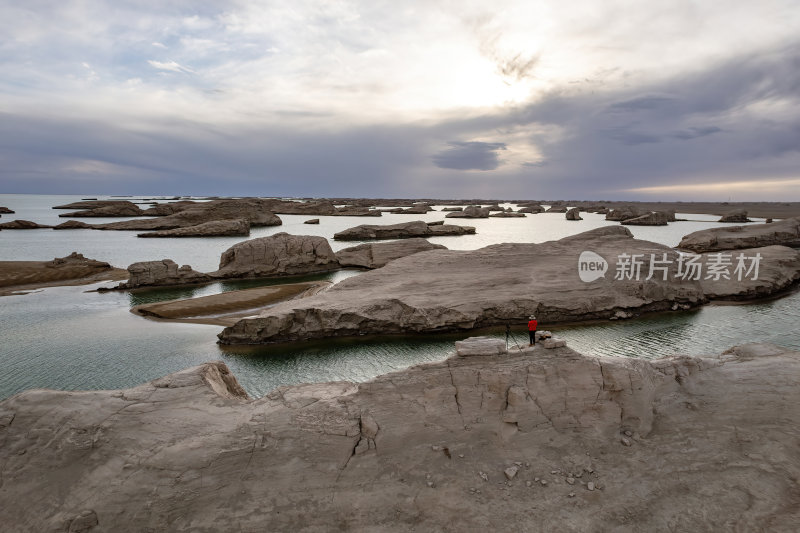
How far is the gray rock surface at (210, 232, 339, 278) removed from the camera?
136 ft

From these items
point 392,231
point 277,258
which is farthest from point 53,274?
point 392,231

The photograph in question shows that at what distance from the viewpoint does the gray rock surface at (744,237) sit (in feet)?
171

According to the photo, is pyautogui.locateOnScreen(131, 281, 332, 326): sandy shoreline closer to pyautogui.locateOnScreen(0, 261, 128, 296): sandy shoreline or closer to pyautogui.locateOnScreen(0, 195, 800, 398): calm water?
pyautogui.locateOnScreen(0, 195, 800, 398): calm water

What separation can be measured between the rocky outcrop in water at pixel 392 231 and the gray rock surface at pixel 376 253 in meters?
25.1

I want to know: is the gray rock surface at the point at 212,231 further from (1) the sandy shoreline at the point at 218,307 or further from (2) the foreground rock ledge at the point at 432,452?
(2) the foreground rock ledge at the point at 432,452

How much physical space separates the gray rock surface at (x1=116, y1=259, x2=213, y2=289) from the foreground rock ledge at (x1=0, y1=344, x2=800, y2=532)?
99.4 feet

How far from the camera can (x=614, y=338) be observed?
873 inches

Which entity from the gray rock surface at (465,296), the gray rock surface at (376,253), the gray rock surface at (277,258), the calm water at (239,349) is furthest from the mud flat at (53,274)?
the gray rock surface at (465,296)

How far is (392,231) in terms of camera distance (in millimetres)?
75375

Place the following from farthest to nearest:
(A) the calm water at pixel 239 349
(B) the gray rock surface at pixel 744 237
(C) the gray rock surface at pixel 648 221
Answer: (C) the gray rock surface at pixel 648 221
(B) the gray rock surface at pixel 744 237
(A) the calm water at pixel 239 349

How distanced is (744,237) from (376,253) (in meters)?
47.6

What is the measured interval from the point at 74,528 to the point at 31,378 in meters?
14.8

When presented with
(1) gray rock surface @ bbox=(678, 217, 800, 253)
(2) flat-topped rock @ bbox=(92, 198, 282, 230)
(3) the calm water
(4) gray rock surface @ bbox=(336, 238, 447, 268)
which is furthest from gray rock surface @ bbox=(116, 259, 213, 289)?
(1) gray rock surface @ bbox=(678, 217, 800, 253)

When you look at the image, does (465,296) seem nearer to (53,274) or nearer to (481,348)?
(481,348)
